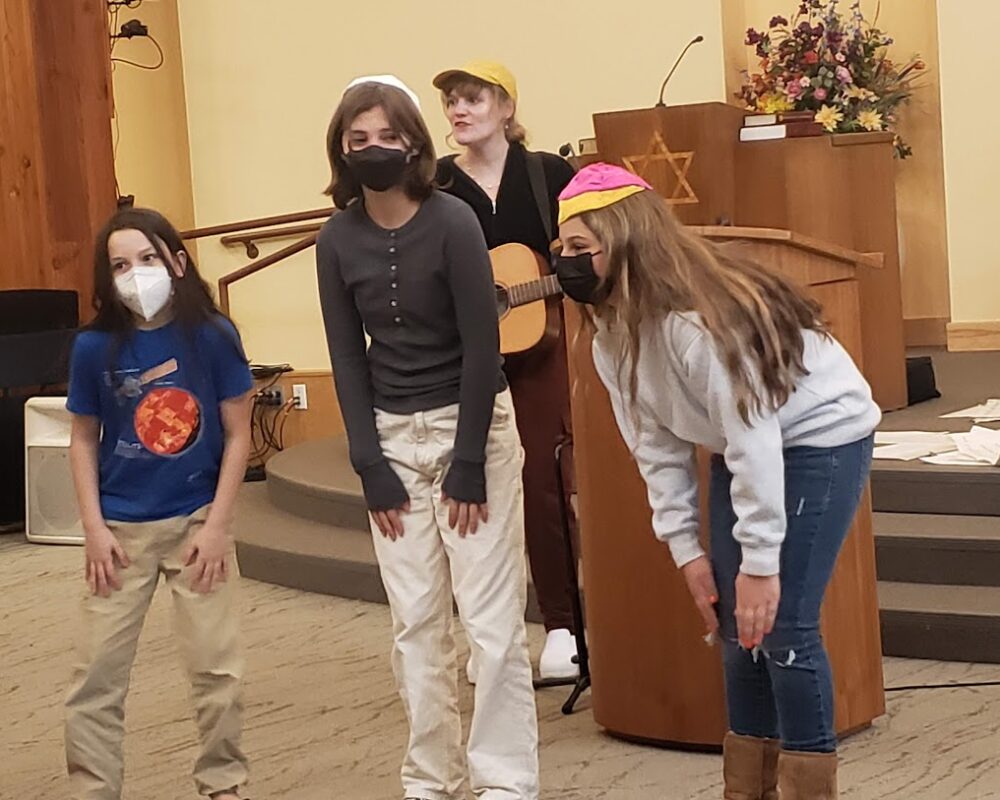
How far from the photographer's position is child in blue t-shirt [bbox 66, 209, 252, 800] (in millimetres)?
2949

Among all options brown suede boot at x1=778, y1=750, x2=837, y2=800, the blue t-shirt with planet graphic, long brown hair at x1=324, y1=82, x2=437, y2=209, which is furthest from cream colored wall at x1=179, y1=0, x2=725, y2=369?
brown suede boot at x1=778, y1=750, x2=837, y2=800

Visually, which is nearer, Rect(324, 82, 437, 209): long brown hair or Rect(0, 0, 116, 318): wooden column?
Rect(324, 82, 437, 209): long brown hair

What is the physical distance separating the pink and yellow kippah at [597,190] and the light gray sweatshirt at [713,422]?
7.9 inches

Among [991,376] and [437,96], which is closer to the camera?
[991,376]

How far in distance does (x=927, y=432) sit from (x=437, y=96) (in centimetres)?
338

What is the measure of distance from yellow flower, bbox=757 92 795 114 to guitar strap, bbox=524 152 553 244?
329 centimetres

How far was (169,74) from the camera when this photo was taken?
8391 millimetres

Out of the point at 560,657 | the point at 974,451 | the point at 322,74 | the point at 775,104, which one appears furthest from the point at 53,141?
the point at 974,451

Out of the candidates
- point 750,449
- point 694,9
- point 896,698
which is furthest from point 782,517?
point 694,9

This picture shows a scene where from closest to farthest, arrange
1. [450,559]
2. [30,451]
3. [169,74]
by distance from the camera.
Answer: [450,559]
[30,451]
[169,74]

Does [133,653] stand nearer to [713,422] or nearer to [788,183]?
[713,422]

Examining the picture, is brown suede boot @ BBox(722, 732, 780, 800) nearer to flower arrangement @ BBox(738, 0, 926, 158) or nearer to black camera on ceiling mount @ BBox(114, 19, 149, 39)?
flower arrangement @ BBox(738, 0, 926, 158)

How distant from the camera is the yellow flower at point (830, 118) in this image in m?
6.56

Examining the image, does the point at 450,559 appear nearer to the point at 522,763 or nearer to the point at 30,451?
the point at 522,763
